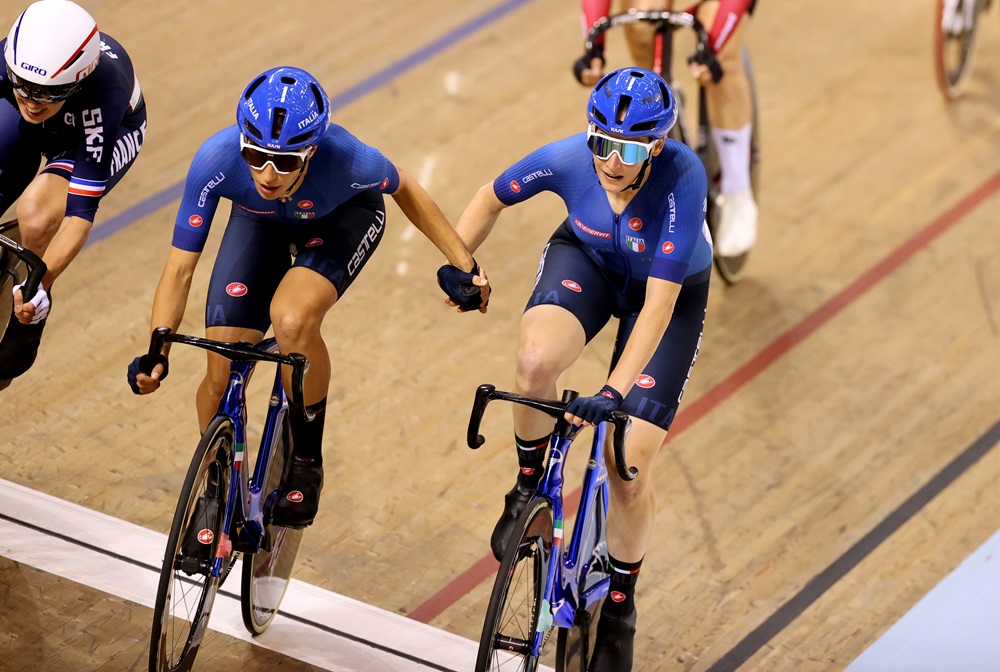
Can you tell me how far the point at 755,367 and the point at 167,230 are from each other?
96.6 inches

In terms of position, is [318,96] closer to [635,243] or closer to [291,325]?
[291,325]

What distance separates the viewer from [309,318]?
3590 millimetres

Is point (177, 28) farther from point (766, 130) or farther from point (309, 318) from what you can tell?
point (309, 318)

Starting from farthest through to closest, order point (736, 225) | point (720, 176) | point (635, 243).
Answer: point (720, 176), point (736, 225), point (635, 243)

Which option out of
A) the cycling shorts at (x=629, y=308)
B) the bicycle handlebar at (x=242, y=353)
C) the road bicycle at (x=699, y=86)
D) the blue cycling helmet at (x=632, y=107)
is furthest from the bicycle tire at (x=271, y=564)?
the road bicycle at (x=699, y=86)

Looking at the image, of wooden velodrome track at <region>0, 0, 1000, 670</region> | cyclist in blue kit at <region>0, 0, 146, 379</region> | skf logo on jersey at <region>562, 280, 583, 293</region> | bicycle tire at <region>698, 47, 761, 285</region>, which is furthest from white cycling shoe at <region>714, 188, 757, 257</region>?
cyclist in blue kit at <region>0, 0, 146, 379</region>

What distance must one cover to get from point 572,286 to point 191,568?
3.89 ft

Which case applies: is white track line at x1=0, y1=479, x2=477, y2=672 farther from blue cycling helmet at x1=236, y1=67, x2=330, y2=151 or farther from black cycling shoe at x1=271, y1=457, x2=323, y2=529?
blue cycling helmet at x1=236, y1=67, x2=330, y2=151

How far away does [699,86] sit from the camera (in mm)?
5945

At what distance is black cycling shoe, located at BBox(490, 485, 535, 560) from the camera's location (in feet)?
12.4

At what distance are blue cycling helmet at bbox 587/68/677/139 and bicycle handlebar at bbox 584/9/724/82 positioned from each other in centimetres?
179

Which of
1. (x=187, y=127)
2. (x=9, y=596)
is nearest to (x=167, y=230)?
(x=187, y=127)

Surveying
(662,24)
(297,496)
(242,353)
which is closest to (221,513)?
(297,496)

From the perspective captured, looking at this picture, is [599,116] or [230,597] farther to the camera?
[230,597]
